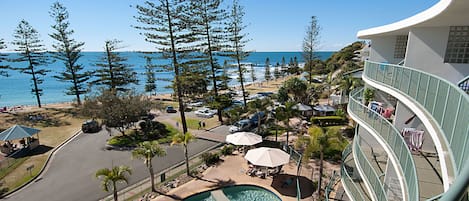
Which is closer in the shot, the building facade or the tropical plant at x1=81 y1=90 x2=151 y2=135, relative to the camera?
the building facade

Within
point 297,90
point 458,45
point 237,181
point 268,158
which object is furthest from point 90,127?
point 458,45

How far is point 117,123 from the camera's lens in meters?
23.3

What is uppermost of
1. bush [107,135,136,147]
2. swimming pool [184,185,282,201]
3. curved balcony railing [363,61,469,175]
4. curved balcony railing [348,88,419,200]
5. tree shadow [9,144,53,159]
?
curved balcony railing [363,61,469,175]

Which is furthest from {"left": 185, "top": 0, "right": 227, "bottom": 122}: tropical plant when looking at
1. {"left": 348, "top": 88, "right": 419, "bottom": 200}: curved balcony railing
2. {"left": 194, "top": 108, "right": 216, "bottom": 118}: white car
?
{"left": 348, "top": 88, "right": 419, "bottom": 200}: curved balcony railing

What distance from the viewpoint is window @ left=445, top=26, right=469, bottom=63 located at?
8.13m

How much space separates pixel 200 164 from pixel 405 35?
1461 cm

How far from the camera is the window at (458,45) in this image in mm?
8133

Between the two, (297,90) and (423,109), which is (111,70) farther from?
(423,109)

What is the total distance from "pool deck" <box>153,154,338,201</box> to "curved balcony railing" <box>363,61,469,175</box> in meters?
8.03

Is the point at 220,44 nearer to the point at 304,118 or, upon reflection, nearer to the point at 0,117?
the point at 304,118

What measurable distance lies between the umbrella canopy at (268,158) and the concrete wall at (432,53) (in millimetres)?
8743

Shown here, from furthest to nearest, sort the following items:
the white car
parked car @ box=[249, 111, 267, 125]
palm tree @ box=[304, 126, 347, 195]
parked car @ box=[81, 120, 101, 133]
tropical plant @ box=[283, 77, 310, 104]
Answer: the white car < tropical plant @ box=[283, 77, 310, 104] < parked car @ box=[249, 111, 267, 125] < parked car @ box=[81, 120, 101, 133] < palm tree @ box=[304, 126, 347, 195]

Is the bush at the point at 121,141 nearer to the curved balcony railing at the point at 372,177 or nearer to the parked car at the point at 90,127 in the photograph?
the parked car at the point at 90,127

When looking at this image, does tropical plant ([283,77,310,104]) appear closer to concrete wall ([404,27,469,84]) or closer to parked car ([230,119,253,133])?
parked car ([230,119,253,133])
